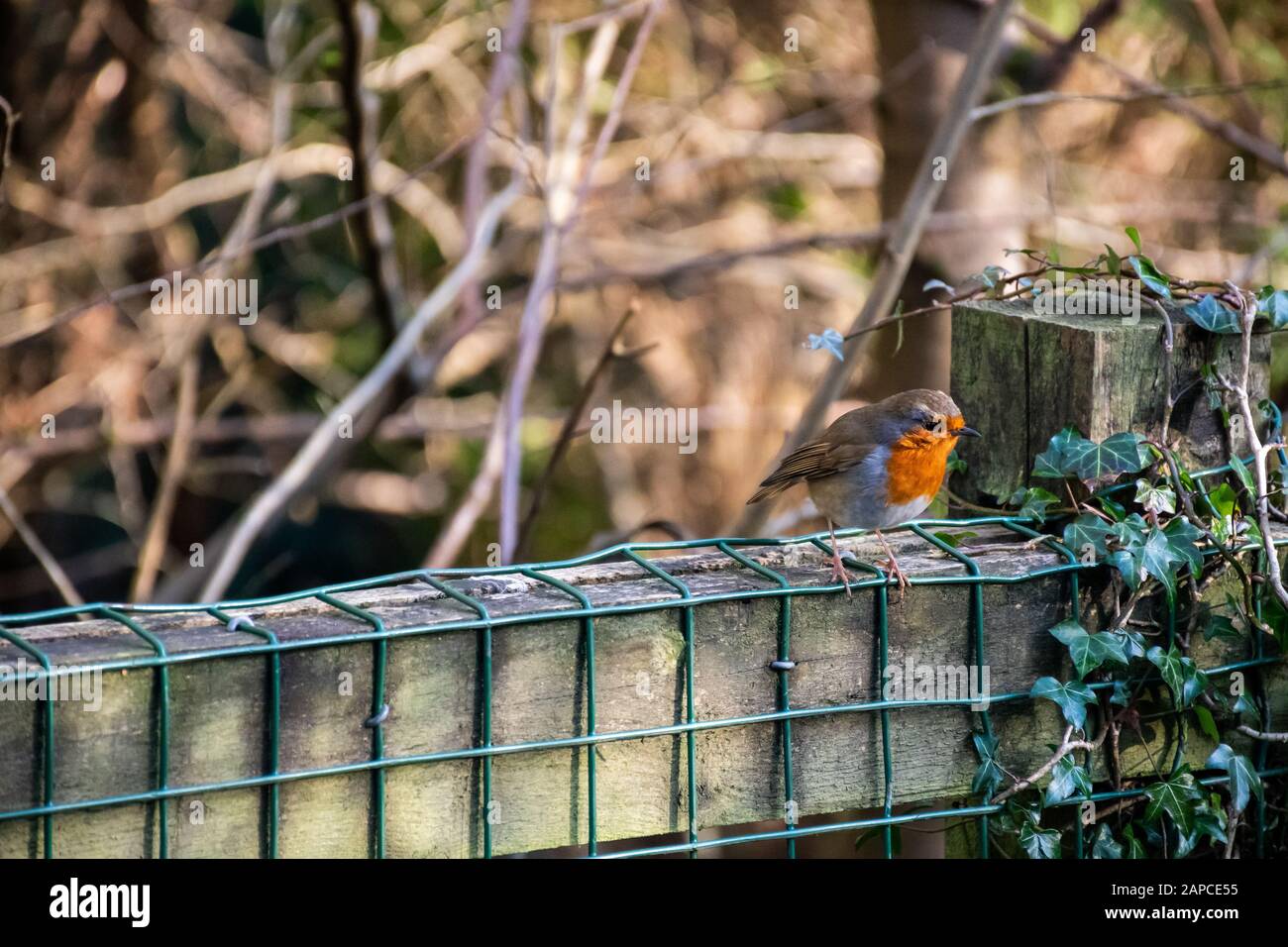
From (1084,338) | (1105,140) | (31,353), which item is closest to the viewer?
(1084,338)

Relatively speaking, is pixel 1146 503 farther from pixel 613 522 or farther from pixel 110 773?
pixel 613 522

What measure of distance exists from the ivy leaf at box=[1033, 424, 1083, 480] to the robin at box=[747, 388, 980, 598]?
1.44 ft

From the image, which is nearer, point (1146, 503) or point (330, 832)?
point (330, 832)

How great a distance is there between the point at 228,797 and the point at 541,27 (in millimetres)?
5172

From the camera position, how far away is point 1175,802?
70.8 inches

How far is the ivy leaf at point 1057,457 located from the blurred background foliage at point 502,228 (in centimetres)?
206

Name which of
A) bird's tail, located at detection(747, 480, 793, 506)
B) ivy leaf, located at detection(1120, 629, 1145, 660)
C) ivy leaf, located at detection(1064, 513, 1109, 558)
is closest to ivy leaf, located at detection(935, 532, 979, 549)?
ivy leaf, located at detection(1064, 513, 1109, 558)

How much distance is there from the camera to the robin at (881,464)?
2.43 meters

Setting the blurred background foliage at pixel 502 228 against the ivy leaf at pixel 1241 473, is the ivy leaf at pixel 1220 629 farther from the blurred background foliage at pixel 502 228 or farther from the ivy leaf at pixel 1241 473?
the blurred background foliage at pixel 502 228

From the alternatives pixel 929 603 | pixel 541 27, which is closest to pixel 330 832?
pixel 929 603

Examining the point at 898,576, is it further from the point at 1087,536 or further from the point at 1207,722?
the point at 1207,722

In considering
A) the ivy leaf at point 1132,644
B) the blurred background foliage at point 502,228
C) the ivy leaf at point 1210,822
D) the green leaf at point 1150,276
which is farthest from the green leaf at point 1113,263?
the blurred background foliage at point 502,228

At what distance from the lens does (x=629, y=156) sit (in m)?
5.91

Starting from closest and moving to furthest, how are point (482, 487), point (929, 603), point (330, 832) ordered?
point (330, 832), point (929, 603), point (482, 487)
